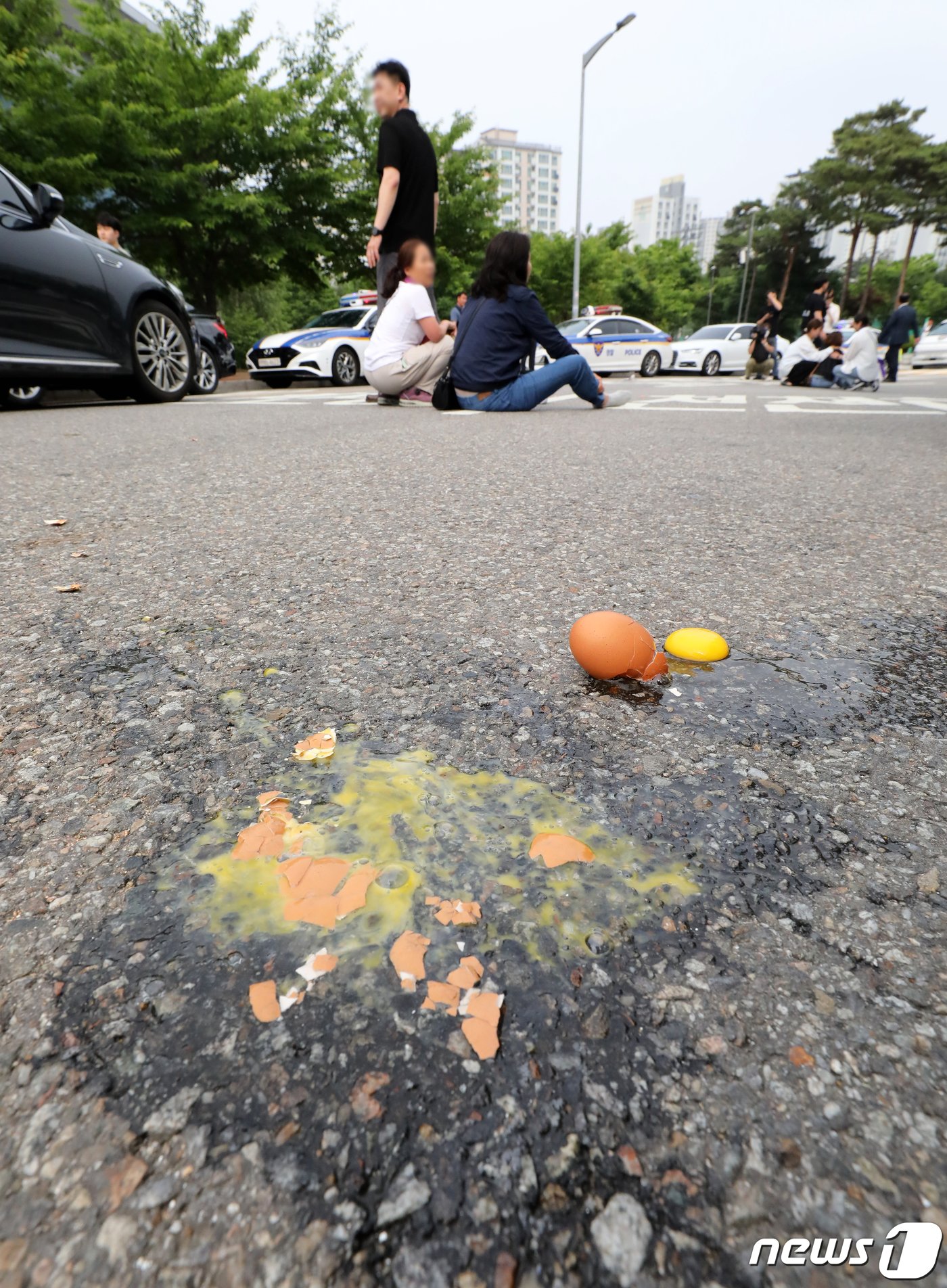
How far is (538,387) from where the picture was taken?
704cm

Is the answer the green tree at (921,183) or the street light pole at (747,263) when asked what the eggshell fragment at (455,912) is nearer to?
the green tree at (921,183)

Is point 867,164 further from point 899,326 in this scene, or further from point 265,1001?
point 265,1001

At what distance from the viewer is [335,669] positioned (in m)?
Result: 1.85

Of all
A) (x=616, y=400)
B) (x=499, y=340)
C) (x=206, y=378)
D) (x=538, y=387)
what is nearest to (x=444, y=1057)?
(x=499, y=340)

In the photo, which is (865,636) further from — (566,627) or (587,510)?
(587,510)

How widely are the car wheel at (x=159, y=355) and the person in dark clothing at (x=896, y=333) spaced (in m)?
16.0

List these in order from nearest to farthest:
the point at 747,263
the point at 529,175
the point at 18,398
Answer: the point at 18,398 → the point at 747,263 → the point at 529,175

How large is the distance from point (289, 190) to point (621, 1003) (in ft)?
69.0

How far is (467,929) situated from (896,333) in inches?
815

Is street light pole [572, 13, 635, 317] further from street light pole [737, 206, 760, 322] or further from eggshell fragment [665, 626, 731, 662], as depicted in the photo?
street light pole [737, 206, 760, 322]

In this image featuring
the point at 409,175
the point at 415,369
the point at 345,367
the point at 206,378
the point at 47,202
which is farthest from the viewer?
the point at 345,367

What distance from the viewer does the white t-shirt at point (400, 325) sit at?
7.13m

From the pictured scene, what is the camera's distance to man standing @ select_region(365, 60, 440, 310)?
6824 millimetres

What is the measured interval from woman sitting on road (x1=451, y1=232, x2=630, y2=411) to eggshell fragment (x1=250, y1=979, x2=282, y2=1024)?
21.2ft
